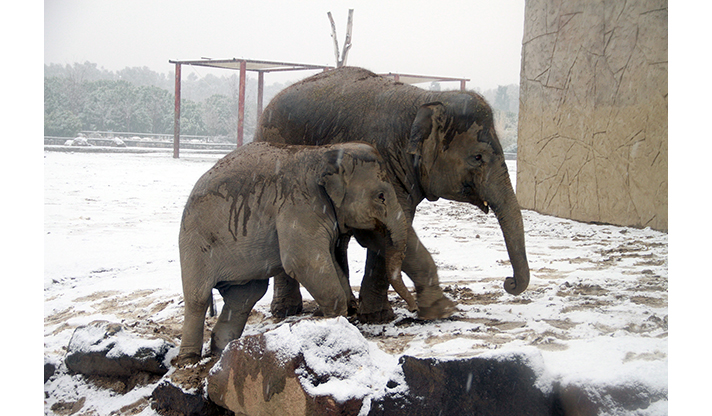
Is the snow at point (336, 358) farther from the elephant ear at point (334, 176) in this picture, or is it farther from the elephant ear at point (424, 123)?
the elephant ear at point (424, 123)

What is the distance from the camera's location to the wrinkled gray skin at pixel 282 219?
2443mm

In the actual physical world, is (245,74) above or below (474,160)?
above

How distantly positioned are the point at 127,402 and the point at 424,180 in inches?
64.0

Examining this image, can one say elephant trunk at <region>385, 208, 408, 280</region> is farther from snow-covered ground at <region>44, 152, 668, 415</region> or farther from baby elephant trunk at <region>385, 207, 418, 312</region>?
snow-covered ground at <region>44, 152, 668, 415</region>

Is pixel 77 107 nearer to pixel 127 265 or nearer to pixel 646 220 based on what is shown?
pixel 127 265

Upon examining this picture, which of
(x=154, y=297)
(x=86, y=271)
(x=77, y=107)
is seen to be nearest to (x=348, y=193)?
(x=154, y=297)

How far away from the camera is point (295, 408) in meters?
1.84

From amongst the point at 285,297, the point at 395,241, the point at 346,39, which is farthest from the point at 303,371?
the point at 346,39

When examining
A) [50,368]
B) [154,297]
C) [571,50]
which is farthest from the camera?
[571,50]

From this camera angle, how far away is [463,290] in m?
3.71

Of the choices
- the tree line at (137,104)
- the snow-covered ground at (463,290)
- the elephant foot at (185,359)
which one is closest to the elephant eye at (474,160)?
the snow-covered ground at (463,290)

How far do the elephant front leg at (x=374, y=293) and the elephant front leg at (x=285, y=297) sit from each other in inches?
19.3

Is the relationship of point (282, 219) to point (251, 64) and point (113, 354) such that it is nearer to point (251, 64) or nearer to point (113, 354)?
point (113, 354)

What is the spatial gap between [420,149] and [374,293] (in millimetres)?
757
